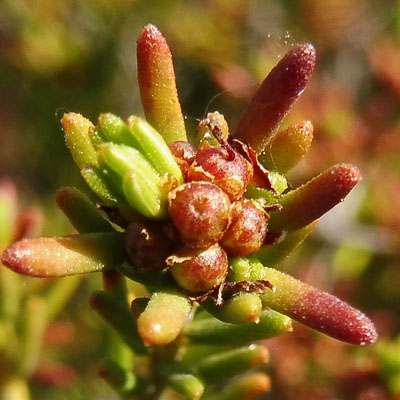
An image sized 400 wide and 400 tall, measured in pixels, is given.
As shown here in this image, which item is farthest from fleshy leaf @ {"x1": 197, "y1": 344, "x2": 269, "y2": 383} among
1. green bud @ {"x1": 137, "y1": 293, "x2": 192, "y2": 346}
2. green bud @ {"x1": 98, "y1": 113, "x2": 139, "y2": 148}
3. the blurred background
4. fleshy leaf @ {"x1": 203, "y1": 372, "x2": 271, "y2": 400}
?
the blurred background

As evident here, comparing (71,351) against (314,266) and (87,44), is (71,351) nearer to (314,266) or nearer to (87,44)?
(314,266)

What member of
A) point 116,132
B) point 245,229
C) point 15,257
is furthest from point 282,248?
point 15,257

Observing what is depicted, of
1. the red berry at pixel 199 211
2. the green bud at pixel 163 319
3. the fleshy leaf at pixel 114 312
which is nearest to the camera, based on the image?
the green bud at pixel 163 319

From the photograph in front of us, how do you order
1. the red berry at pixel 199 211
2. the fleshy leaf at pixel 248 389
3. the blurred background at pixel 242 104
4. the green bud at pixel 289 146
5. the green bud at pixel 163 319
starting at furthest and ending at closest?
the blurred background at pixel 242 104 < the fleshy leaf at pixel 248 389 < the green bud at pixel 289 146 < the red berry at pixel 199 211 < the green bud at pixel 163 319

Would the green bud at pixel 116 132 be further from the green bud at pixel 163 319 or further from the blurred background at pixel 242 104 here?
the blurred background at pixel 242 104

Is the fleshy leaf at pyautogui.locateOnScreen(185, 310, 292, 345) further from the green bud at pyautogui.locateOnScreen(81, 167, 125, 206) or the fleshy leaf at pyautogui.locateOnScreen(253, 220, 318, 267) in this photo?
the green bud at pyautogui.locateOnScreen(81, 167, 125, 206)

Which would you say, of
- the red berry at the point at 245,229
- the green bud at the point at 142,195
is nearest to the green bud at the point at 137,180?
the green bud at the point at 142,195

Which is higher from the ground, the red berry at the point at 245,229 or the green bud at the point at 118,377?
the red berry at the point at 245,229
